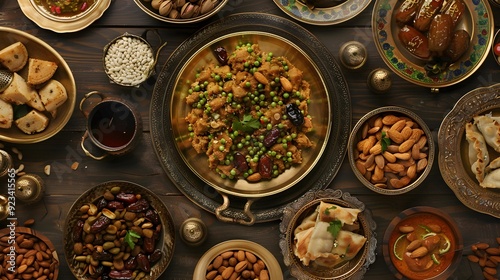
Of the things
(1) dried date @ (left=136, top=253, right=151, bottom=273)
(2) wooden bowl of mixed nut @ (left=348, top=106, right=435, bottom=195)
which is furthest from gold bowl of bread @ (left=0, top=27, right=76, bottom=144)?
(2) wooden bowl of mixed nut @ (left=348, top=106, right=435, bottom=195)

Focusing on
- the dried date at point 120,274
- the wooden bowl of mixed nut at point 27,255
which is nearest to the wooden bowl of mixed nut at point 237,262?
the dried date at point 120,274

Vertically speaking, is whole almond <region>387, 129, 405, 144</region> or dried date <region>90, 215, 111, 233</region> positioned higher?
whole almond <region>387, 129, 405, 144</region>

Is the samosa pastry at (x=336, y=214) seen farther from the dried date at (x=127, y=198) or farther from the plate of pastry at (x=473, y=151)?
the dried date at (x=127, y=198)

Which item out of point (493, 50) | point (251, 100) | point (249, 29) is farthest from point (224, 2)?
point (493, 50)

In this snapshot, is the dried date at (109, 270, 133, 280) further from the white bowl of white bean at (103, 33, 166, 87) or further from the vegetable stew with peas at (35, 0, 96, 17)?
the vegetable stew with peas at (35, 0, 96, 17)

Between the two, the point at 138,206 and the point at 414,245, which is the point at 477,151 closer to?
the point at 414,245
